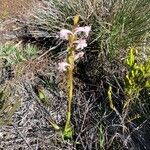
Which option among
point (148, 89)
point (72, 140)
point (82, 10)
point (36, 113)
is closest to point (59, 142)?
point (72, 140)

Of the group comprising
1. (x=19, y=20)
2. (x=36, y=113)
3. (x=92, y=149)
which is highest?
(x=19, y=20)

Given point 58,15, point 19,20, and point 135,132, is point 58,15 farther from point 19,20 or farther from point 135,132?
point 135,132

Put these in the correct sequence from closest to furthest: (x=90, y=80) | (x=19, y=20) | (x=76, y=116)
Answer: (x=76, y=116) < (x=90, y=80) < (x=19, y=20)

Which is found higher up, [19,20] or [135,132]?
[19,20]

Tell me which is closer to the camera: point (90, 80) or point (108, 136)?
point (108, 136)

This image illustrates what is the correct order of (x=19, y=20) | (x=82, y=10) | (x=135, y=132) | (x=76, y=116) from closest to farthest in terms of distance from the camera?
(x=135, y=132), (x=76, y=116), (x=82, y=10), (x=19, y=20)

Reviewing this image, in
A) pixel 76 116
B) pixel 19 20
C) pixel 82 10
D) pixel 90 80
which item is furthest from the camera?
pixel 19 20

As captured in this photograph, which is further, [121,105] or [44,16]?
[44,16]

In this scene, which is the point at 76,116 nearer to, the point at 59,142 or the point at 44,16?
the point at 59,142

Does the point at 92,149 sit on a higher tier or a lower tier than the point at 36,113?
lower
